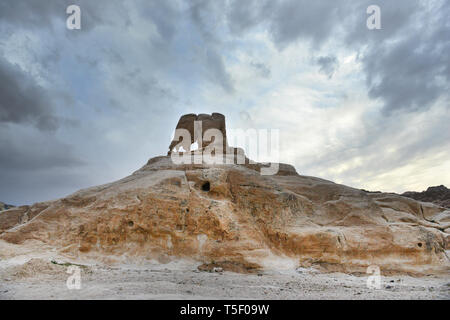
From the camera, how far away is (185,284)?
9125 mm

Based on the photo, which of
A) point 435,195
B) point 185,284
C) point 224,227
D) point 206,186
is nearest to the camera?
point 185,284

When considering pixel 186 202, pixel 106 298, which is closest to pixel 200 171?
pixel 186 202

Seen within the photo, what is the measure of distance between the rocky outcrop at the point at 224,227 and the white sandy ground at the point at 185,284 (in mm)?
951

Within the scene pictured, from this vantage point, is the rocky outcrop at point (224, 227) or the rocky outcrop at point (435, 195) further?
the rocky outcrop at point (435, 195)

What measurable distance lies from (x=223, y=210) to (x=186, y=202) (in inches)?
74.5

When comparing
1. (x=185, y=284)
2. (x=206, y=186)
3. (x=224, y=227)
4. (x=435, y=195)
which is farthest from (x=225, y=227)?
(x=435, y=195)

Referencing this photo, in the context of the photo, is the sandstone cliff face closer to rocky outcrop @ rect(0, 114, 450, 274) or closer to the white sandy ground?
rocky outcrop @ rect(0, 114, 450, 274)

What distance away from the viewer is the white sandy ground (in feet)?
25.6

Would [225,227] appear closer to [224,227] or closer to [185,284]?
[224,227]

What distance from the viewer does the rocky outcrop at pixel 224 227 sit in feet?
41.4

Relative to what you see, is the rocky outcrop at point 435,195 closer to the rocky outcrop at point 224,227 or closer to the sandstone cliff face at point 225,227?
the rocky outcrop at point 224,227

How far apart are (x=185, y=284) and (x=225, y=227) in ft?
14.1

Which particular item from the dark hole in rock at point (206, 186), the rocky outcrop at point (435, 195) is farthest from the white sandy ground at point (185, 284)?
the rocky outcrop at point (435, 195)
